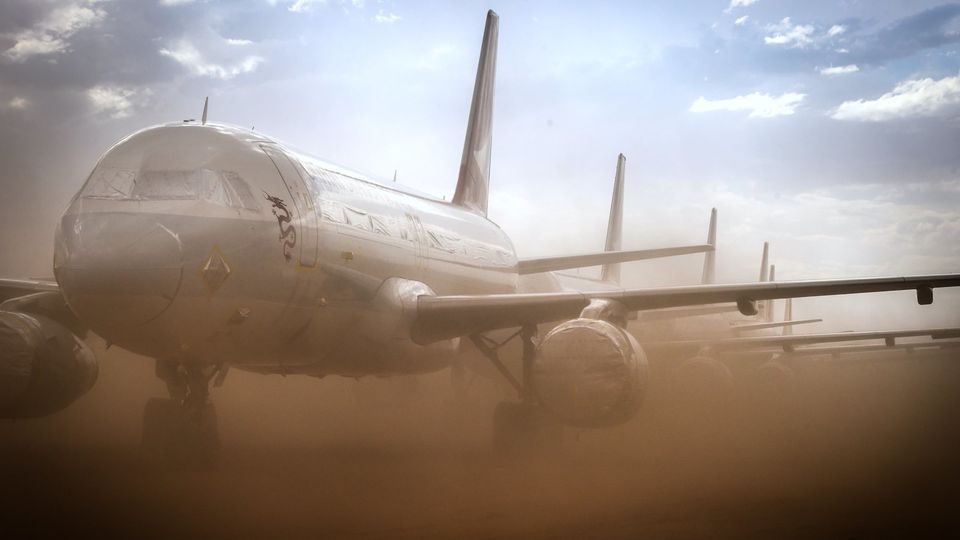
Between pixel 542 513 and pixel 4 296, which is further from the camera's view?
pixel 4 296

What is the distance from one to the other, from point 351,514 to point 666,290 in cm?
538

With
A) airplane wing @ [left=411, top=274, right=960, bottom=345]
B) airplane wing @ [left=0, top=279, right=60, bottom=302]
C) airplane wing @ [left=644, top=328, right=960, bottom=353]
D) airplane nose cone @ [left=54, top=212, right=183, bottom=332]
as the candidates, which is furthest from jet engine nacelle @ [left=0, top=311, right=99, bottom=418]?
airplane wing @ [left=644, top=328, right=960, bottom=353]

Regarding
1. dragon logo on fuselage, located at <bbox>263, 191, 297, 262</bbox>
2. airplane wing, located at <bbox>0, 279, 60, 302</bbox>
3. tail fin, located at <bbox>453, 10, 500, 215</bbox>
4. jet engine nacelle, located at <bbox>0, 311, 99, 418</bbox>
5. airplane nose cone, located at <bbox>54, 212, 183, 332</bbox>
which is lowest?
jet engine nacelle, located at <bbox>0, 311, 99, 418</bbox>

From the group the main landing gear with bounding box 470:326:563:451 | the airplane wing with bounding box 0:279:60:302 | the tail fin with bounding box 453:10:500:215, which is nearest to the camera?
the airplane wing with bounding box 0:279:60:302

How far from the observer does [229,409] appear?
15273 millimetres

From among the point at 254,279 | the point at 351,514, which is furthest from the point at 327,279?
the point at 351,514

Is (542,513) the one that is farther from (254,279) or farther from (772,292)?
(772,292)

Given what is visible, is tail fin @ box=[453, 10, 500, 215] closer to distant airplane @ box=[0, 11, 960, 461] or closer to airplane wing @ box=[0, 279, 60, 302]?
distant airplane @ box=[0, 11, 960, 461]

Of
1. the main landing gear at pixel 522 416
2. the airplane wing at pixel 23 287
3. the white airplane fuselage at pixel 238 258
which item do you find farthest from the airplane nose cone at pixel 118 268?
the main landing gear at pixel 522 416

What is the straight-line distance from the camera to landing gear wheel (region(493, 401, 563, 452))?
35.9ft

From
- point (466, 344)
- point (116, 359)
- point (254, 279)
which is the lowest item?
point (116, 359)

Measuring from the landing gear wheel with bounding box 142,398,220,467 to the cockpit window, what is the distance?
252 centimetres

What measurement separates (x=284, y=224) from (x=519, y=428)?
4547 millimetres

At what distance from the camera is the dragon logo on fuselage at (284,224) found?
8.08 metres
